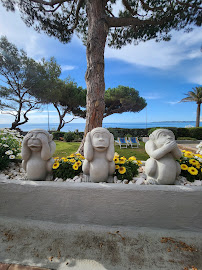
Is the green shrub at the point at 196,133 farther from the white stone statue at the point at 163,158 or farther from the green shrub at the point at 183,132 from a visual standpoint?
the white stone statue at the point at 163,158

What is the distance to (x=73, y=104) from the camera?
18.5m

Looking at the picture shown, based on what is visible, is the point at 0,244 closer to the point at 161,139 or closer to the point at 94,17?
the point at 161,139

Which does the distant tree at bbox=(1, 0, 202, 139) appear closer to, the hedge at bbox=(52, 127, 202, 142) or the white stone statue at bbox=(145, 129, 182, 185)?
the white stone statue at bbox=(145, 129, 182, 185)

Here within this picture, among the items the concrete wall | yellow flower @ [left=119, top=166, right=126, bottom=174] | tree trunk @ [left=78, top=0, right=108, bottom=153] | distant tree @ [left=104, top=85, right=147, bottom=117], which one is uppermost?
distant tree @ [left=104, top=85, right=147, bottom=117]

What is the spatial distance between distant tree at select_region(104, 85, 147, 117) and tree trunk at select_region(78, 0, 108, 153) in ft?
55.1

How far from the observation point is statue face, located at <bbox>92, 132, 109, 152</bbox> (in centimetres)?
185

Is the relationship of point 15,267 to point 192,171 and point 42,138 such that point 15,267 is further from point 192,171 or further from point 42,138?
point 192,171

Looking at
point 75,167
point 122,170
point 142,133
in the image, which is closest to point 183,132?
point 142,133

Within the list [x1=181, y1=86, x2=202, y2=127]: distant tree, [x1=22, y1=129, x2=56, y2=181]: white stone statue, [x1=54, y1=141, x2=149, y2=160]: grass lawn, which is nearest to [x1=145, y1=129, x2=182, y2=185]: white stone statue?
[x1=22, y1=129, x2=56, y2=181]: white stone statue

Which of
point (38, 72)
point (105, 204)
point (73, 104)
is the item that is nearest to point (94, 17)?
point (105, 204)

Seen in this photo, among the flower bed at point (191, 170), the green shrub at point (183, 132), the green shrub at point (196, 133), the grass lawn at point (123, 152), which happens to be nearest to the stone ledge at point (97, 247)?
the flower bed at point (191, 170)

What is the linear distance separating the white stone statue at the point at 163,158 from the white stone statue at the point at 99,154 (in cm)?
58

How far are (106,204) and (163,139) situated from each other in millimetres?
1176

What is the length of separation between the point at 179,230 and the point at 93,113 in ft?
10.9
